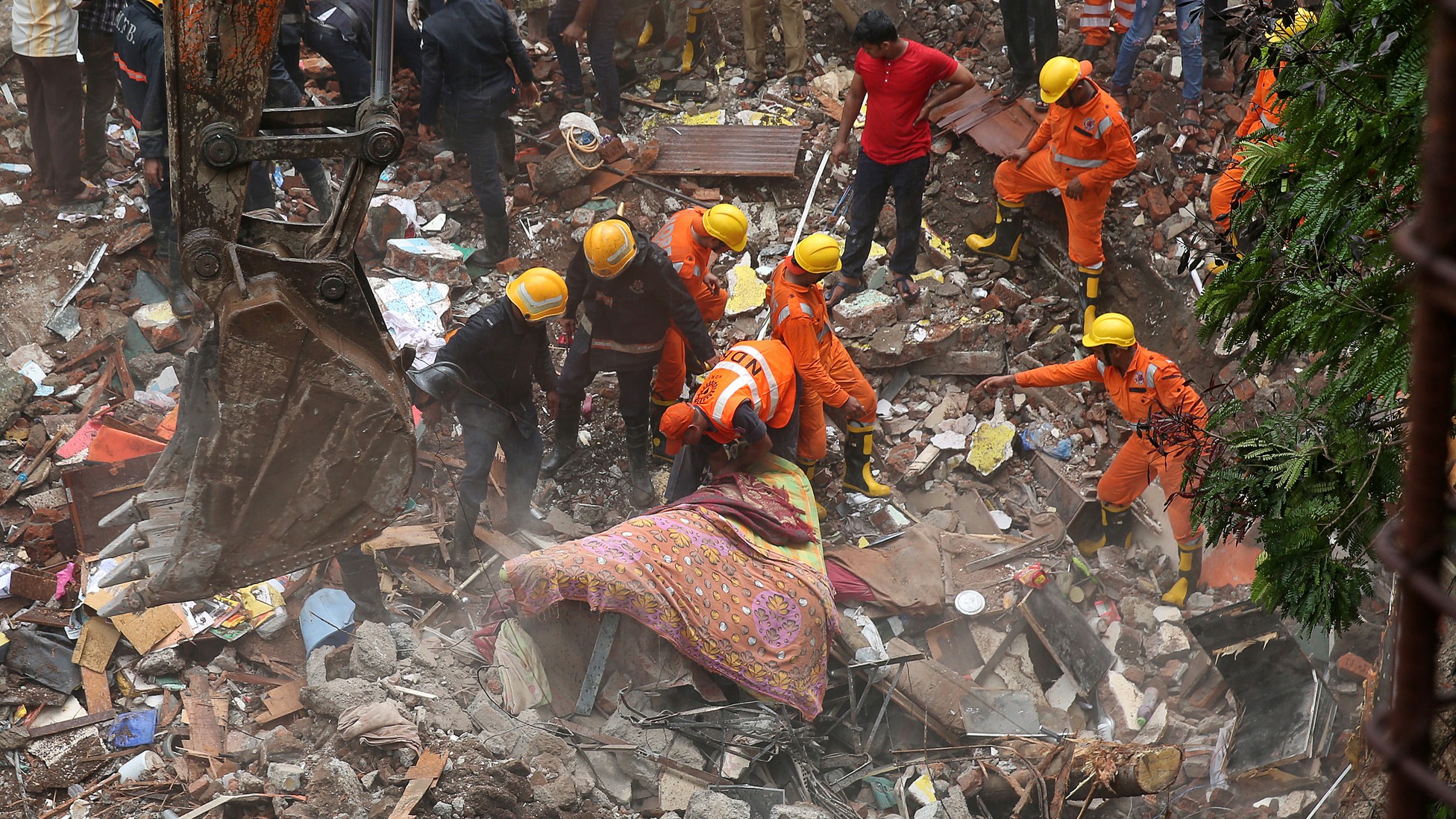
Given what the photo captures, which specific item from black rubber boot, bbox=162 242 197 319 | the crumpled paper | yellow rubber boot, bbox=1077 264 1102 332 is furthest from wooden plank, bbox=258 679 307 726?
yellow rubber boot, bbox=1077 264 1102 332

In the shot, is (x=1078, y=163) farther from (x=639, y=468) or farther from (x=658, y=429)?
(x=639, y=468)

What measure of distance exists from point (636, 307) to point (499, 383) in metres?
0.91

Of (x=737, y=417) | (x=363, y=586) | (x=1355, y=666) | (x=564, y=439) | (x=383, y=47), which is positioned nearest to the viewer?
(x=383, y=47)

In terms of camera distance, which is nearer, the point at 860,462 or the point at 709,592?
the point at 709,592

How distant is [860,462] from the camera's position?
21.7 ft

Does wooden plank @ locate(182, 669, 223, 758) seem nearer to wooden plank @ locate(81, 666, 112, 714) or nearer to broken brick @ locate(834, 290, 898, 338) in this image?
wooden plank @ locate(81, 666, 112, 714)

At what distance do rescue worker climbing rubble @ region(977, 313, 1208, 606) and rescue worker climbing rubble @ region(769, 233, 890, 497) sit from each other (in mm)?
814

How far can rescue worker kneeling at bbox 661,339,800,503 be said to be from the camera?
5.32m

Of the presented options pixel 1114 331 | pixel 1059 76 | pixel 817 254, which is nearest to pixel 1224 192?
pixel 1059 76

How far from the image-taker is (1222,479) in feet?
12.7

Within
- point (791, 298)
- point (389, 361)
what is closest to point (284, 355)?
point (389, 361)

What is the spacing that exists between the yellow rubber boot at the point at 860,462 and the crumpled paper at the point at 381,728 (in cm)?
321

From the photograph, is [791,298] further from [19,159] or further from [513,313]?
[19,159]

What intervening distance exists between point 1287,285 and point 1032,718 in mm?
2716
